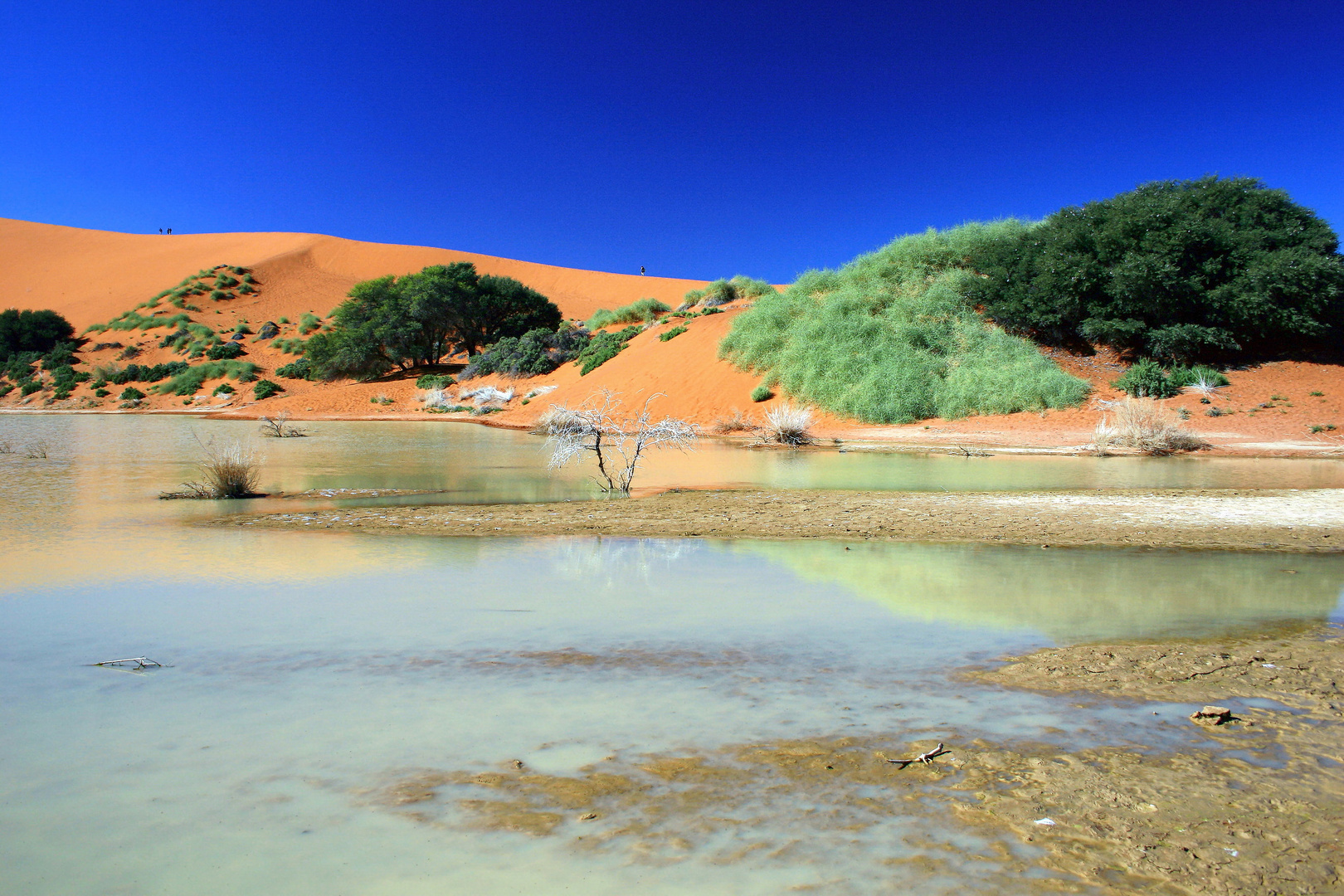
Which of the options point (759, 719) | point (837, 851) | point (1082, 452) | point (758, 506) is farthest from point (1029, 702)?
point (1082, 452)

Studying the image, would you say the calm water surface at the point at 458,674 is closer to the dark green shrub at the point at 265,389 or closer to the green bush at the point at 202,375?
the dark green shrub at the point at 265,389

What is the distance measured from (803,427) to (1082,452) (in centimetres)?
647

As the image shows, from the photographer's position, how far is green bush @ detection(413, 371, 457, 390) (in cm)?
3684

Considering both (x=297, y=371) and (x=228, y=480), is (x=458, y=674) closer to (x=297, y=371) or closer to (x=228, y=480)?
A: (x=228, y=480)

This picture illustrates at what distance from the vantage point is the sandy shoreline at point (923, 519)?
827cm

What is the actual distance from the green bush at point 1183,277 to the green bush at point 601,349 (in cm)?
1547

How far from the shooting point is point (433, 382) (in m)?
37.2

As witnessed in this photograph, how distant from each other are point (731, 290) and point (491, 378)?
43.3ft

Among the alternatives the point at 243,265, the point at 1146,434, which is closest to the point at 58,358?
the point at 243,265

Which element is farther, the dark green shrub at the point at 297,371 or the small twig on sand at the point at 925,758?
the dark green shrub at the point at 297,371

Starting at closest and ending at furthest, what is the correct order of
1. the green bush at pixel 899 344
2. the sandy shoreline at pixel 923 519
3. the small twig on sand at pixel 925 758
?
the small twig on sand at pixel 925 758 < the sandy shoreline at pixel 923 519 < the green bush at pixel 899 344

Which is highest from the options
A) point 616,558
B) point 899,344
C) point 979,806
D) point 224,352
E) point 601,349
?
point 224,352

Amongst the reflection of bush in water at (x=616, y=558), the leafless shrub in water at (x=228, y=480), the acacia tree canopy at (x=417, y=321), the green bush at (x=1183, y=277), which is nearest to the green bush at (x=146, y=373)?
the acacia tree canopy at (x=417, y=321)

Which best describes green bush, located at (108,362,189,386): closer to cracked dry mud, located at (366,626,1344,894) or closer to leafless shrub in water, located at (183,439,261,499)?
leafless shrub in water, located at (183,439,261,499)
